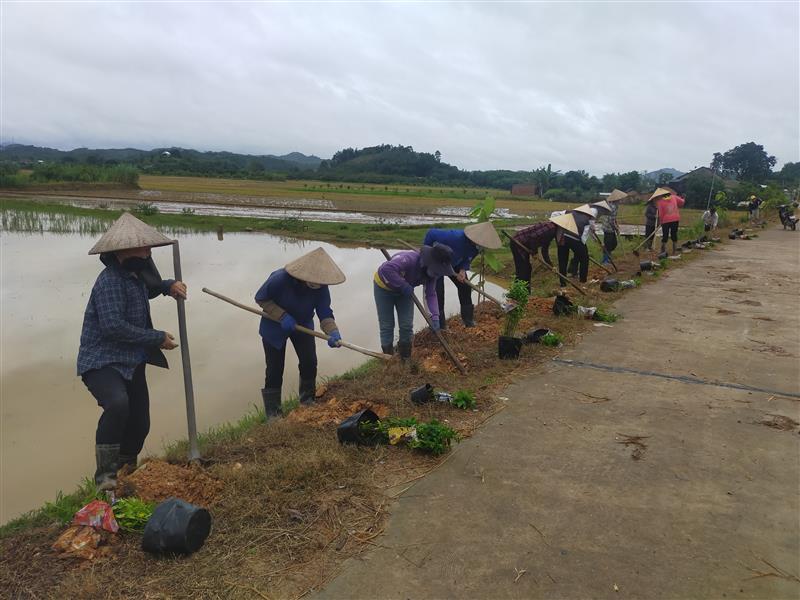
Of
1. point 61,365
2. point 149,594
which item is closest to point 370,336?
point 61,365

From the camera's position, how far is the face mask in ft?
11.2

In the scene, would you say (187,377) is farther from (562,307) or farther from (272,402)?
(562,307)

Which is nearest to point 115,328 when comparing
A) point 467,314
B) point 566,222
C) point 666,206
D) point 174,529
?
point 174,529

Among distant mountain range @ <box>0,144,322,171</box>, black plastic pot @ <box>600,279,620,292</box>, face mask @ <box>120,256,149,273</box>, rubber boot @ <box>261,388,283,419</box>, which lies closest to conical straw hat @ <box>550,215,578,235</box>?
black plastic pot @ <box>600,279,620,292</box>

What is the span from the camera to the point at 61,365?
646 cm

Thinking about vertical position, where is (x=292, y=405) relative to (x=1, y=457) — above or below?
above

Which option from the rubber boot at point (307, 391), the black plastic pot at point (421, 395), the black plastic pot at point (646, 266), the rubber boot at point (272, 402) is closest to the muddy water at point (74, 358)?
the rubber boot at point (272, 402)

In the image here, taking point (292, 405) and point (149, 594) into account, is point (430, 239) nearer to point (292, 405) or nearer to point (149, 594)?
point (292, 405)

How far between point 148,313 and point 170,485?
1153 mm

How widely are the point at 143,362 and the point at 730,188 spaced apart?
3844 centimetres

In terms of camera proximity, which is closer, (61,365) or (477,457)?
(477,457)

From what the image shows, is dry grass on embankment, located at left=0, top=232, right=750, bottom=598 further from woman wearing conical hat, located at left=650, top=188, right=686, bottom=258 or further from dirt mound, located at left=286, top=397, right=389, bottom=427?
woman wearing conical hat, located at left=650, top=188, right=686, bottom=258

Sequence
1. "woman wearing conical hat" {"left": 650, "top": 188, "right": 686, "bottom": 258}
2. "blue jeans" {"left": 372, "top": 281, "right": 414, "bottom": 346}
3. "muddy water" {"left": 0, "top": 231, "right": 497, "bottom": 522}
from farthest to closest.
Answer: "woman wearing conical hat" {"left": 650, "top": 188, "right": 686, "bottom": 258} < "blue jeans" {"left": 372, "top": 281, "right": 414, "bottom": 346} < "muddy water" {"left": 0, "top": 231, "right": 497, "bottom": 522}

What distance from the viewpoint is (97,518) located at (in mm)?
2770
